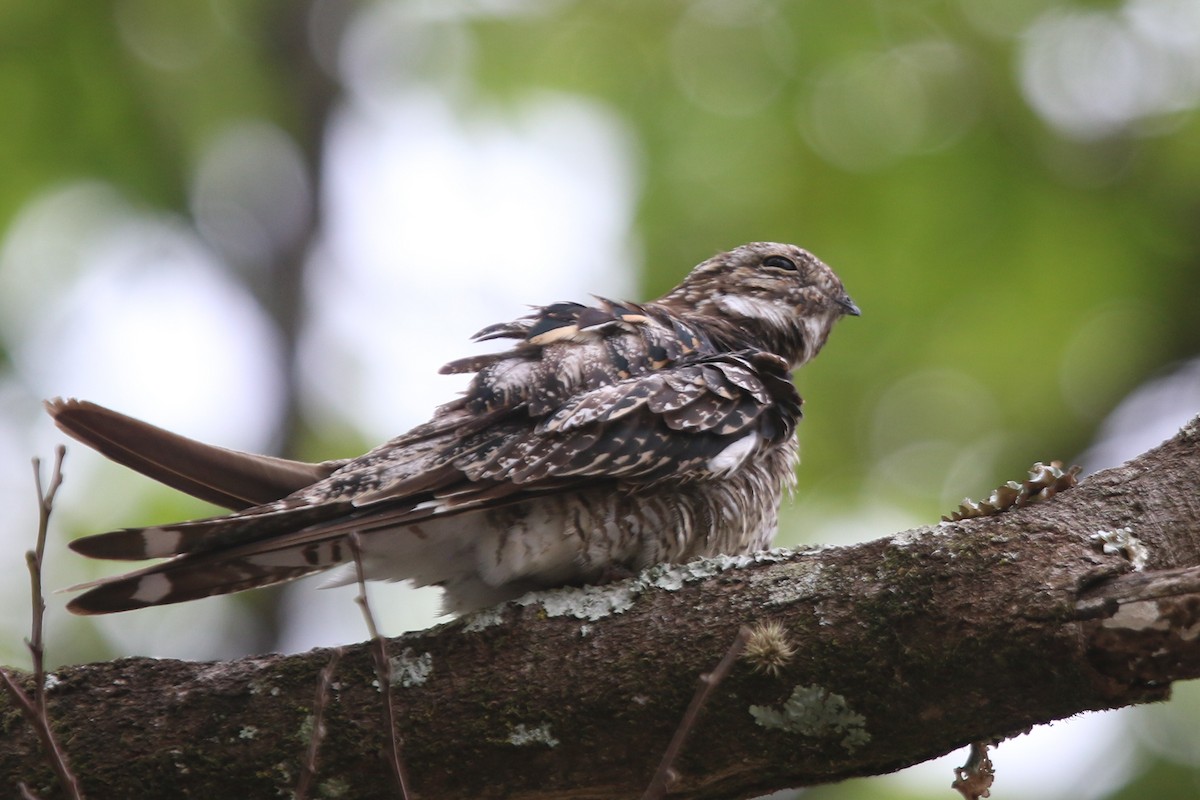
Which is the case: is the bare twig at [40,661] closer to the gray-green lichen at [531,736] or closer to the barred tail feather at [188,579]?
the barred tail feather at [188,579]

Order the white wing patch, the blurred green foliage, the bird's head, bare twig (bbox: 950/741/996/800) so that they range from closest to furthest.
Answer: bare twig (bbox: 950/741/996/800) → the white wing patch → the bird's head → the blurred green foliage

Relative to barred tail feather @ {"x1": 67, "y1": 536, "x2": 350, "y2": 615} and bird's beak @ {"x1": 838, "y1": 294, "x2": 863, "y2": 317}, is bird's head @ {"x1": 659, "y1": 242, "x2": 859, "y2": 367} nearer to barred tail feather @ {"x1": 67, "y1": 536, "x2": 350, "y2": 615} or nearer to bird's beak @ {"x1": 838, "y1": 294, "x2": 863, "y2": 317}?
bird's beak @ {"x1": 838, "y1": 294, "x2": 863, "y2": 317}

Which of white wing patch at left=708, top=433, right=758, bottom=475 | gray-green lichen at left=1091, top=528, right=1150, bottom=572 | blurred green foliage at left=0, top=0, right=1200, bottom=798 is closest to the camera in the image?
gray-green lichen at left=1091, top=528, right=1150, bottom=572

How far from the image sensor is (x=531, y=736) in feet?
8.47

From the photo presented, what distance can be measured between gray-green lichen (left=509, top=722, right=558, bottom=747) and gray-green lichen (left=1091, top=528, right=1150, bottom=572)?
127cm

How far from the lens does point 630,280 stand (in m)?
6.64

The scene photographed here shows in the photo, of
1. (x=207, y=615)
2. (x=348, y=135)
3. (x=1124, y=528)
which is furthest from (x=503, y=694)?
(x=348, y=135)

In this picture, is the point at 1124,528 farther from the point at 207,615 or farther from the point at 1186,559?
the point at 207,615

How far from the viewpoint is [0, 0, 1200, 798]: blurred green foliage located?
6125 millimetres

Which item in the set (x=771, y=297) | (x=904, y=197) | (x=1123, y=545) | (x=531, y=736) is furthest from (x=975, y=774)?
(x=904, y=197)

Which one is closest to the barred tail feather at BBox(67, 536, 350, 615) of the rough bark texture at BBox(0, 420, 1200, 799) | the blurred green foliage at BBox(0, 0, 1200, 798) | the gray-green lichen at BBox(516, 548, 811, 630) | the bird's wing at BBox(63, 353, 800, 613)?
the bird's wing at BBox(63, 353, 800, 613)

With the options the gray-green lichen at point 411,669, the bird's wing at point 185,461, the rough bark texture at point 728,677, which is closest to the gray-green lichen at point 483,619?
the rough bark texture at point 728,677

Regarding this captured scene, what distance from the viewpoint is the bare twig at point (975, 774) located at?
104 inches

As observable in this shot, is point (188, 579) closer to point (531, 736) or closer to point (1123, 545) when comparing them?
point (531, 736)
